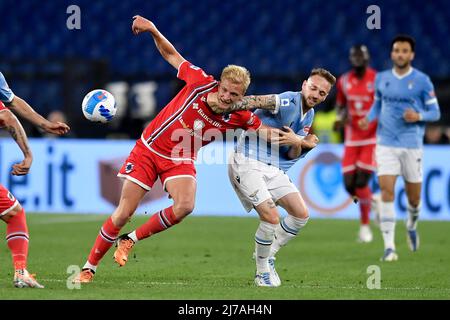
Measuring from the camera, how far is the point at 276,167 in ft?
28.8

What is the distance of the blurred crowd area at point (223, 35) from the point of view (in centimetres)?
2042

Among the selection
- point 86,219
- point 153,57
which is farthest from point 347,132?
point 153,57

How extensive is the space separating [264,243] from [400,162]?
340cm

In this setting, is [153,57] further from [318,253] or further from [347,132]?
[318,253]

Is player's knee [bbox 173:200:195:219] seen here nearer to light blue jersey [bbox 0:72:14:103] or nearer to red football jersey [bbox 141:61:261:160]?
red football jersey [bbox 141:61:261:160]

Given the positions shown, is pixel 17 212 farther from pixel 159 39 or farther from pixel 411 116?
pixel 411 116

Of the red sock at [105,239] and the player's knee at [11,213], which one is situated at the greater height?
the player's knee at [11,213]

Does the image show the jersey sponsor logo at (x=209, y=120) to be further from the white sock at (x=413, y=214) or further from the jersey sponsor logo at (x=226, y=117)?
the white sock at (x=413, y=214)

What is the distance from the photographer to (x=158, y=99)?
19422 millimetres

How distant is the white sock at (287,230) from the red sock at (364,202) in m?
4.51

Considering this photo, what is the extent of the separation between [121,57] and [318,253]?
34.9 feet

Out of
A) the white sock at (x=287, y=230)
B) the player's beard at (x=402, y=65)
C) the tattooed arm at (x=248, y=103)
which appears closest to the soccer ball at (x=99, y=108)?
the tattooed arm at (x=248, y=103)

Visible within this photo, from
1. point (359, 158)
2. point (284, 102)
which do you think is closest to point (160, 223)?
point (284, 102)

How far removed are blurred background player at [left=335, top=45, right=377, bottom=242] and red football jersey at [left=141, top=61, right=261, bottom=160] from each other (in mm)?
5335
